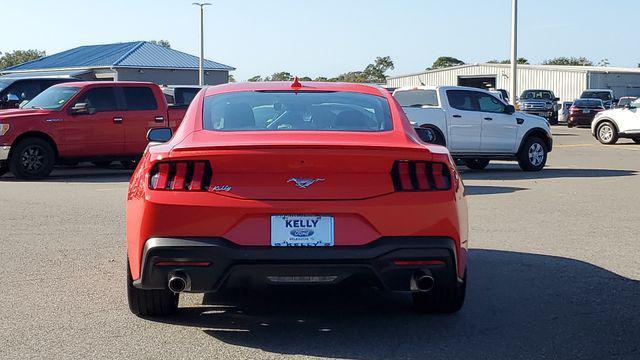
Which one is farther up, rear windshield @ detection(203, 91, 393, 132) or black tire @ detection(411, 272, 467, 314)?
rear windshield @ detection(203, 91, 393, 132)

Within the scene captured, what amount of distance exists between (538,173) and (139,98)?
26.6ft

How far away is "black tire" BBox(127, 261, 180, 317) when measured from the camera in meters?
5.99

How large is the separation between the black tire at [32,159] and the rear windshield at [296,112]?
10693 mm

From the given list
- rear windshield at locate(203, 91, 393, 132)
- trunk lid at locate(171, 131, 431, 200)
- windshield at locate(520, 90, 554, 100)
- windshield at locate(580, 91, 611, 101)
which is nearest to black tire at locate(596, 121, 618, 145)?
windshield at locate(520, 90, 554, 100)

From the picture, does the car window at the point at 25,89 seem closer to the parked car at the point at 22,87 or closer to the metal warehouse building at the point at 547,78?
the parked car at the point at 22,87

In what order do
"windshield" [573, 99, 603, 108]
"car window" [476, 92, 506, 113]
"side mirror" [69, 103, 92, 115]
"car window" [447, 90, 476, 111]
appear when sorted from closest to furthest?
"side mirror" [69, 103, 92, 115], "car window" [447, 90, 476, 111], "car window" [476, 92, 506, 113], "windshield" [573, 99, 603, 108]

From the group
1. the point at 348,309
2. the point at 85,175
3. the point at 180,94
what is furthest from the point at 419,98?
the point at 348,309

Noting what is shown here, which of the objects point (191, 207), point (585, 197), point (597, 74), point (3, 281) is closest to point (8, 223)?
point (3, 281)

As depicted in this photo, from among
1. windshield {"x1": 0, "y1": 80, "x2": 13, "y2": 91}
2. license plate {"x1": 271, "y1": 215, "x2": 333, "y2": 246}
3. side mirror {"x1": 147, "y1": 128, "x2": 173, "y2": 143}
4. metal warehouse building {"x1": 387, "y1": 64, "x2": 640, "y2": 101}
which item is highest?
metal warehouse building {"x1": 387, "y1": 64, "x2": 640, "y2": 101}

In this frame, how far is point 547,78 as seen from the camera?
64.3 metres

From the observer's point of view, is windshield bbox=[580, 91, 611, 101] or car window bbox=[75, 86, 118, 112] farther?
windshield bbox=[580, 91, 611, 101]

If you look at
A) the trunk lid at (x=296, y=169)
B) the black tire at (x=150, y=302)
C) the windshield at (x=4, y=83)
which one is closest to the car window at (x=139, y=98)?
the windshield at (x=4, y=83)

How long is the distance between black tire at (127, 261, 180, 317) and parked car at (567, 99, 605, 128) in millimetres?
39195

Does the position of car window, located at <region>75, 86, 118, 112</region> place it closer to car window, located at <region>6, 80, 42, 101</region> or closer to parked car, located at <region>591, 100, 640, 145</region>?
car window, located at <region>6, 80, 42, 101</region>
